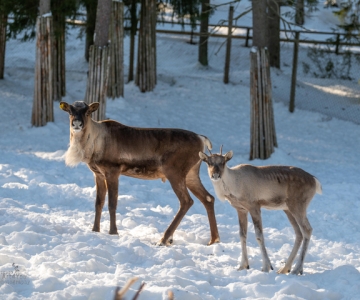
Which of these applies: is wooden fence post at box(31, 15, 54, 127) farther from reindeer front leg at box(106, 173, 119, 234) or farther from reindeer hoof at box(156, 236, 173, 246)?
reindeer hoof at box(156, 236, 173, 246)

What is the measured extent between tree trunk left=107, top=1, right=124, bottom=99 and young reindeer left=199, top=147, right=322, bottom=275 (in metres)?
11.1

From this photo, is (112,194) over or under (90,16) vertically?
under

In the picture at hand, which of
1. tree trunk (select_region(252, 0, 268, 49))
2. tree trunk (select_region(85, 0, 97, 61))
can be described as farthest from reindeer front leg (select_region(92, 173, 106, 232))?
tree trunk (select_region(85, 0, 97, 61))

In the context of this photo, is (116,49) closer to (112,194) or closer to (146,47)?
(146,47)

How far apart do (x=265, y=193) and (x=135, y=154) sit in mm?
2151

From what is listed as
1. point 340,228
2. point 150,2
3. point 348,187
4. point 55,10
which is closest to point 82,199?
point 340,228

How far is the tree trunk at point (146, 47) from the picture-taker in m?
20.4

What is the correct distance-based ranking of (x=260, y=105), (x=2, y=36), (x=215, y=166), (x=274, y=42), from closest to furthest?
(x=215, y=166), (x=260, y=105), (x=2, y=36), (x=274, y=42)

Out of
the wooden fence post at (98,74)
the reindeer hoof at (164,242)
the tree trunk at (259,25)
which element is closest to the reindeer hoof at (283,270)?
the reindeer hoof at (164,242)

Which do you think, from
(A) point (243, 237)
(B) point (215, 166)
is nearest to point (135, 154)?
(B) point (215, 166)

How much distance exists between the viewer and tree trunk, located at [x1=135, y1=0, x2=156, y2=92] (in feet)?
66.8

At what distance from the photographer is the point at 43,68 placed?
16.4 meters

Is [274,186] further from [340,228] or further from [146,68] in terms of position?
[146,68]

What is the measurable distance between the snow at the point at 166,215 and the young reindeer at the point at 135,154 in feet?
2.14
